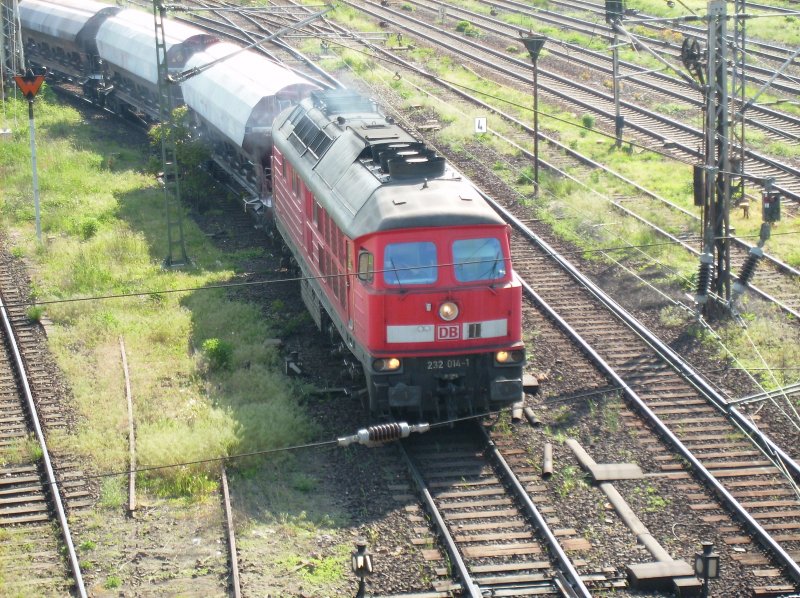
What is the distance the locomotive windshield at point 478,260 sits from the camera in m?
14.7

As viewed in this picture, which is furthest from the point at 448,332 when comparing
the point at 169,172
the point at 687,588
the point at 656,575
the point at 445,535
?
the point at 169,172

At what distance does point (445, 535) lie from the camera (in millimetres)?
12836

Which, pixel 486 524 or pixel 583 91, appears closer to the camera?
pixel 486 524

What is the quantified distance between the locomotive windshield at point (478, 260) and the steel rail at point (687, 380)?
326 cm

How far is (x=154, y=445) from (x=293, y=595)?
398 centimetres

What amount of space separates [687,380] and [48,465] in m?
9.53

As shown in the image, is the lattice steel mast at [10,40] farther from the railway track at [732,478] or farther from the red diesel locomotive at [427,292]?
the railway track at [732,478]

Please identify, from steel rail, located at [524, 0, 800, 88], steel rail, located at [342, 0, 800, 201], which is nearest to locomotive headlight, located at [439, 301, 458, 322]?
steel rail, located at [342, 0, 800, 201]

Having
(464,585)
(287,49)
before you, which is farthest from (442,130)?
(464,585)

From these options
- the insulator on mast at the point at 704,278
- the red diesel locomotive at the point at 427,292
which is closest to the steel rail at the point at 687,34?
the insulator on mast at the point at 704,278

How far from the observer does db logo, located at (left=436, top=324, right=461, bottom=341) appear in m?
14.7

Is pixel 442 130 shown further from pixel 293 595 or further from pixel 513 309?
pixel 293 595

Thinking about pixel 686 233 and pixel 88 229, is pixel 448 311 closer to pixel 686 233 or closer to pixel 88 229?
pixel 686 233

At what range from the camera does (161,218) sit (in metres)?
26.9
